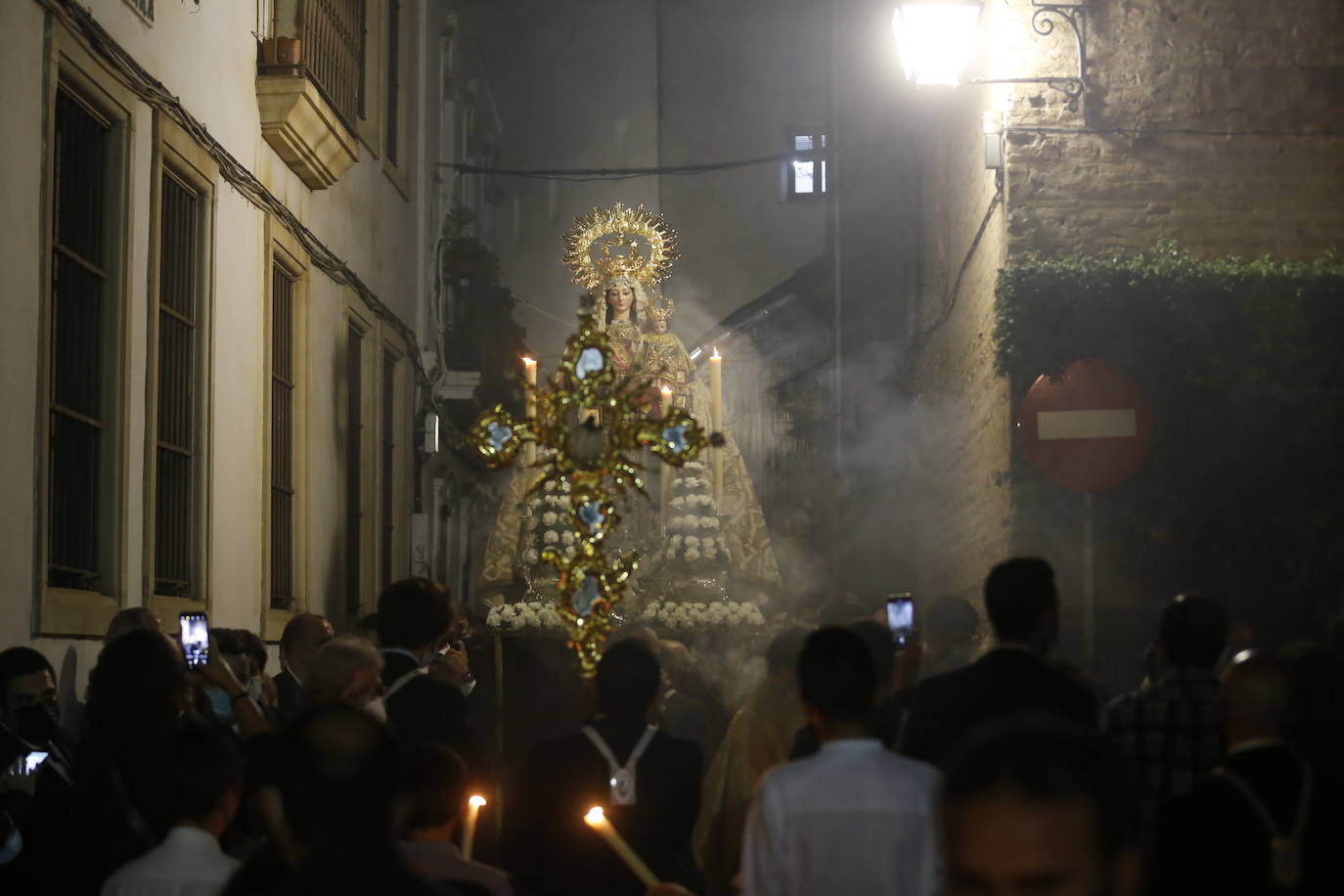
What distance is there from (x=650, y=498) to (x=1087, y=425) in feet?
8.98

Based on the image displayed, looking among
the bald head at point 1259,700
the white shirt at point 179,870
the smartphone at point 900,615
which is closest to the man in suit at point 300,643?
the smartphone at point 900,615

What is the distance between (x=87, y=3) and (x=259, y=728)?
4550mm

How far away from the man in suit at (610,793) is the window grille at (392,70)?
13.4 meters

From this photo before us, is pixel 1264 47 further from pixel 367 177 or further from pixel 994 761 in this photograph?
pixel 994 761

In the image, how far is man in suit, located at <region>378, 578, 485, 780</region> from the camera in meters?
5.59

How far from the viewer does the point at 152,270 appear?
10086 millimetres

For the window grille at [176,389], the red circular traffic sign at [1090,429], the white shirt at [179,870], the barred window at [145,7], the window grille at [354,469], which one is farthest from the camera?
the window grille at [354,469]

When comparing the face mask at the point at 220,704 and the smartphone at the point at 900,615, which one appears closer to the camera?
the face mask at the point at 220,704

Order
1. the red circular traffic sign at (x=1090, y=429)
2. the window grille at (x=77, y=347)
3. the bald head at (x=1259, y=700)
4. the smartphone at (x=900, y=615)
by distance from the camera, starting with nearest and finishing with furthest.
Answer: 1. the bald head at (x=1259, y=700)
2. the smartphone at (x=900, y=615)
3. the window grille at (x=77, y=347)
4. the red circular traffic sign at (x=1090, y=429)

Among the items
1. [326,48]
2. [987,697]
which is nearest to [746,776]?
[987,697]

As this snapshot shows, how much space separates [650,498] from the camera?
38.5ft

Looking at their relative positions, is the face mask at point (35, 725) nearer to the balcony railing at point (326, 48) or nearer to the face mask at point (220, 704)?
the face mask at point (220, 704)

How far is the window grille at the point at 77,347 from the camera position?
8922 mm

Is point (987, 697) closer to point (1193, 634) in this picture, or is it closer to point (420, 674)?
point (1193, 634)
